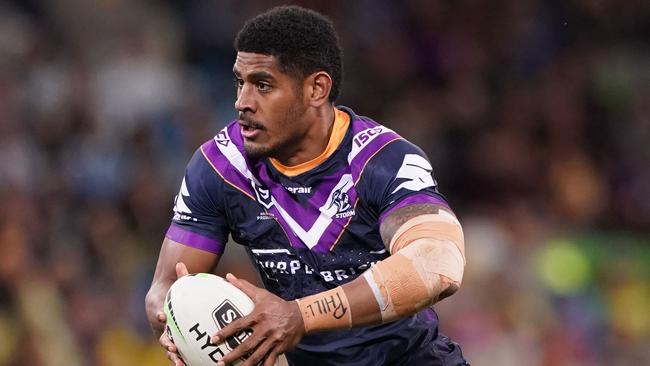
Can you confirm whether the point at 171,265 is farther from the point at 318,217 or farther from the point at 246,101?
the point at 246,101

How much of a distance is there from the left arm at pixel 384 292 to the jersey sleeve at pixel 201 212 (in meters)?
0.81

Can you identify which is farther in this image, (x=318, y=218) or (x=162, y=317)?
(x=318, y=218)

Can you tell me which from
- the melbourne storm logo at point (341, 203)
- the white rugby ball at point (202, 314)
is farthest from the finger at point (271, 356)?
the melbourne storm logo at point (341, 203)

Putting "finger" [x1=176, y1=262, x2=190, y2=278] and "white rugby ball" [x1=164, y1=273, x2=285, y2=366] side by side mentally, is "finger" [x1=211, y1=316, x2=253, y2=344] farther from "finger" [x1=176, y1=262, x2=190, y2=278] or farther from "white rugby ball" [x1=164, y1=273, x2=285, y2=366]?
"finger" [x1=176, y1=262, x2=190, y2=278]

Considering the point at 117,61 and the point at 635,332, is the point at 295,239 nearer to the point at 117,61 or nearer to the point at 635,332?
the point at 635,332

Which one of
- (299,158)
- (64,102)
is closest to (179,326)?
(299,158)

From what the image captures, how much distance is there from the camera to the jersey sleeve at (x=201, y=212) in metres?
5.37

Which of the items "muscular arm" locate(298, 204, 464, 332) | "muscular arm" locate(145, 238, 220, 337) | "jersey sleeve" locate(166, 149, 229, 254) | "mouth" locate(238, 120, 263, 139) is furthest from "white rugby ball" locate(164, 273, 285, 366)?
"mouth" locate(238, 120, 263, 139)

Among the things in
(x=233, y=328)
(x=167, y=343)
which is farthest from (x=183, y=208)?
(x=233, y=328)

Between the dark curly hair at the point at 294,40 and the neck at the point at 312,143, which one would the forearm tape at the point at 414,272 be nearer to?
the neck at the point at 312,143

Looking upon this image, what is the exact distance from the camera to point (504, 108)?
11.7 meters

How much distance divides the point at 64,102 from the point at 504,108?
3932 millimetres

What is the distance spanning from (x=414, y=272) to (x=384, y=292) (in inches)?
5.4

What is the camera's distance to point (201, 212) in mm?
5395
